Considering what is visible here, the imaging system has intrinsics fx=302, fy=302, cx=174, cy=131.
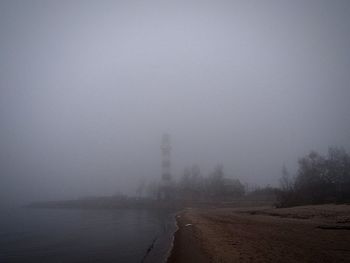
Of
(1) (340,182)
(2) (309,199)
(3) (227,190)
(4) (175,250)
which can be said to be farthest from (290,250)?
(3) (227,190)

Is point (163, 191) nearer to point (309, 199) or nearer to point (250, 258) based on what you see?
point (309, 199)

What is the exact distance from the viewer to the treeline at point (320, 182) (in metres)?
57.4

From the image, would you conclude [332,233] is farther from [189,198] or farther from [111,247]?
[189,198]

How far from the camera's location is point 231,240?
80.5ft

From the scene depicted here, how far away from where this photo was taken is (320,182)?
64.8m

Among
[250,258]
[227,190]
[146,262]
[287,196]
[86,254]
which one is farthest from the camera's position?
[227,190]

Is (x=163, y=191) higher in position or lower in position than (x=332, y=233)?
higher

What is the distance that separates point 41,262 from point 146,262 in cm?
902

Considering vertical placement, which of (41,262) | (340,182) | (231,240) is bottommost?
(41,262)

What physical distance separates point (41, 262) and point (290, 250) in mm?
19146

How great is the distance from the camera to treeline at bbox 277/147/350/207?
5744 cm

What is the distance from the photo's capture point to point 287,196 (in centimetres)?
6181

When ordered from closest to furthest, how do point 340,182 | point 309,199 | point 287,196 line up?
point 309,199, point 287,196, point 340,182

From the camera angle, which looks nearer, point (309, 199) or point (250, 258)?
point (250, 258)
